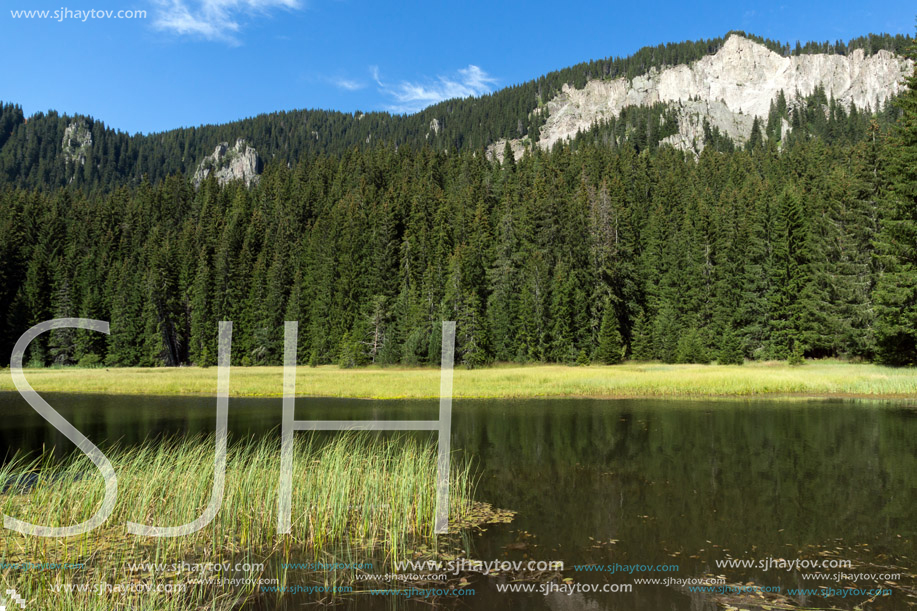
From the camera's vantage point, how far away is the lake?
329 inches

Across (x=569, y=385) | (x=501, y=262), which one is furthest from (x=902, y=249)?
(x=501, y=262)

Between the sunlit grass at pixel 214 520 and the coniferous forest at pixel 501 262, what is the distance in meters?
40.3

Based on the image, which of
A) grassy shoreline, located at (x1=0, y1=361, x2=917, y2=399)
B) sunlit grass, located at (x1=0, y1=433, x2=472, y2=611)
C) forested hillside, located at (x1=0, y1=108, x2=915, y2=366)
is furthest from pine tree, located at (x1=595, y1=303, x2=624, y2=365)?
sunlit grass, located at (x1=0, y1=433, x2=472, y2=611)

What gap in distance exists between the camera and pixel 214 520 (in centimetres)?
990

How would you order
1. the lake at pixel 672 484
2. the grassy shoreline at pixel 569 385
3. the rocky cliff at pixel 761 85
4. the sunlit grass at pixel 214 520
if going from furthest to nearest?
the rocky cliff at pixel 761 85
the grassy shoreline at pixel 569 385
the lake at pixel 672 484
the sunlit grass at pixel 214 520

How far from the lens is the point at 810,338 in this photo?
52.1 metres

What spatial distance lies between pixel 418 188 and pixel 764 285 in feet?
182

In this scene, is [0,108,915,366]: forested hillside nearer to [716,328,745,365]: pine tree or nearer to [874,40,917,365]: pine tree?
[716,328,745,365]: pine tree

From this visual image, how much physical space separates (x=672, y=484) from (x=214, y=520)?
10.4 m

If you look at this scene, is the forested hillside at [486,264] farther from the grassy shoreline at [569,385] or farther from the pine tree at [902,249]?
the grassy shoreline at [569,385]

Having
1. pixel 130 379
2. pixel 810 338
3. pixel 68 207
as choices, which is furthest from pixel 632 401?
pixel 68 207

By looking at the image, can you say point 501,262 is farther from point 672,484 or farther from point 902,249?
point 672,484

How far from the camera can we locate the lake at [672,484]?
8.37 meters

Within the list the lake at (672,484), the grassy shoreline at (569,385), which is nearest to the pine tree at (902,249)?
the grassy shoreline at (569,385)
